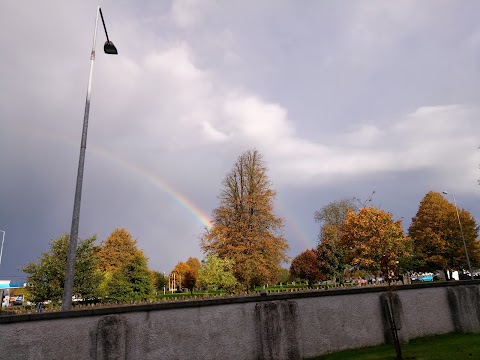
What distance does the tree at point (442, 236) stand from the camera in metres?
52.3

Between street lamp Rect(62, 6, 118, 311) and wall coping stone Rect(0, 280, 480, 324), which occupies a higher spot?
street lamp Rect(62, 6, 118, 311)

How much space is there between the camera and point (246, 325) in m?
10.3

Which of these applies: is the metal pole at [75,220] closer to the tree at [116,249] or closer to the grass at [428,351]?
the grass at [428,351]

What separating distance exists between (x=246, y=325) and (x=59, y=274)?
22689 millimetres

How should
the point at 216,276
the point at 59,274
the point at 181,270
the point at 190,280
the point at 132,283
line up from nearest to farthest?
1. the point at 59,274
2. the point at 132,283
3. the point at 216,276
4. the point at 190,280
5. the point at 181,270

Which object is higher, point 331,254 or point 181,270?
point 181,270

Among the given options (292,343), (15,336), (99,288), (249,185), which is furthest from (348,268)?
(15,336)

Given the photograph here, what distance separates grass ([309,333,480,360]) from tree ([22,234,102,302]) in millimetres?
23636

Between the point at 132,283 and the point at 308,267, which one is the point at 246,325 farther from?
the point at 308,267

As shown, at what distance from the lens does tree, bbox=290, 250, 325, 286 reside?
78656mm

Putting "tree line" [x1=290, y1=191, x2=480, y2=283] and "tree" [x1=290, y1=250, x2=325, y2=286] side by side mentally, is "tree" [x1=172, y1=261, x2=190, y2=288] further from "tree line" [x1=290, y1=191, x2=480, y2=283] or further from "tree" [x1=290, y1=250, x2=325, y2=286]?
"tree line" [x1=290, y1=191, x2=480, y2=283]

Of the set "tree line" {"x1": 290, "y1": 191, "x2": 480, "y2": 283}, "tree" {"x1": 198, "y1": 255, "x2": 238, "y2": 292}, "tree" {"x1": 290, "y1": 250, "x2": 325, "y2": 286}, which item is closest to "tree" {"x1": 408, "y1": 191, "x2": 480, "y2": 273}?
"tree line" {"x1": 290, "y1": 191, "x2": 480, "y2": 283}

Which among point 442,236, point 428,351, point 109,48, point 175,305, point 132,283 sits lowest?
point 428,351

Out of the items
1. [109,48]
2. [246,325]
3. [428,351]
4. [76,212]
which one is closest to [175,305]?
[246,325]
